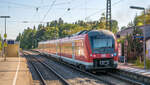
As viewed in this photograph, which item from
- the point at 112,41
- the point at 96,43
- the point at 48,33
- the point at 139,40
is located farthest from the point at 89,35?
the point at 48,33

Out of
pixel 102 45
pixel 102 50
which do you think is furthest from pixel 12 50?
pixel 102 50

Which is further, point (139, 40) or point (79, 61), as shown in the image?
point (139, 40)

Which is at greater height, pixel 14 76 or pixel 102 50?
pixel 102 50

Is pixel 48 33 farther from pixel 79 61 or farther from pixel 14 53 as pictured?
pixel 79 61

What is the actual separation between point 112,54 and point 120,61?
27.2 feet

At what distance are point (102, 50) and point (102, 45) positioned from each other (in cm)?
39

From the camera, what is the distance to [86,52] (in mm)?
15602

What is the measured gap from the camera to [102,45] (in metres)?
15.5

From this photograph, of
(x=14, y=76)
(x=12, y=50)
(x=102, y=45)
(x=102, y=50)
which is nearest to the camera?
(x=102, y=50)

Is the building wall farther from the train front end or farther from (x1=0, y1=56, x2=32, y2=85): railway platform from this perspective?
the train front end

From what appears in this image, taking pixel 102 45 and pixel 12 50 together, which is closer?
pixel 102 45

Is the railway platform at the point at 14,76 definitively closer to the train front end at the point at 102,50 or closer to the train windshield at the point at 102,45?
the train front end at the point at 102,50

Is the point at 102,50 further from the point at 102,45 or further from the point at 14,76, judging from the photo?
the point at 14,76

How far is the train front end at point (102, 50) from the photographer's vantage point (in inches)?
599
